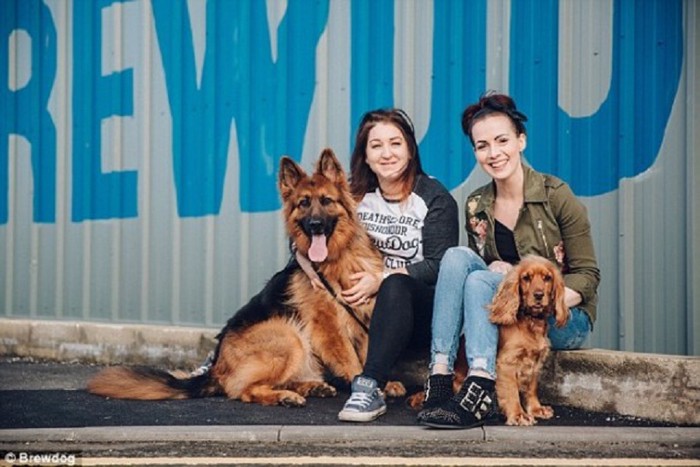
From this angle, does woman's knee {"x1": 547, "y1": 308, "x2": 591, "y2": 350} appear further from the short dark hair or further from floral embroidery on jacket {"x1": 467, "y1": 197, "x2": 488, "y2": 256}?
the short dark hair

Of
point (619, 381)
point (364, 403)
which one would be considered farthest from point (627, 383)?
point (364, 403)

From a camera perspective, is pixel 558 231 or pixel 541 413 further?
pixel 558 231

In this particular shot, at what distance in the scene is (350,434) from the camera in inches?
169

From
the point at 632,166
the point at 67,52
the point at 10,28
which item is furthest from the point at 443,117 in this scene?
the point at 10,28

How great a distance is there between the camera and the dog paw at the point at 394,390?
532 centimetres

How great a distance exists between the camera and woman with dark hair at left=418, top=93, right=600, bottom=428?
4.41 m

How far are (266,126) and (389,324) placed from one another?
2570 millimetres

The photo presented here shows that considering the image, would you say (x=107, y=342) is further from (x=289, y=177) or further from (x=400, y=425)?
(x=400, y=425)

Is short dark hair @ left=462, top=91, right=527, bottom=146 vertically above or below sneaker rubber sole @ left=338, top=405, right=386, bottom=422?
above

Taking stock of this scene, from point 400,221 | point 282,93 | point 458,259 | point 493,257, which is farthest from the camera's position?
point 282,93

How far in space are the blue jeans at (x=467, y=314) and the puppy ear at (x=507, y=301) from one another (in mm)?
55

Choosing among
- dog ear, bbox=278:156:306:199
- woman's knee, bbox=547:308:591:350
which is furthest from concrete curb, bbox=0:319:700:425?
dog ear, bbox=278:156:306:199

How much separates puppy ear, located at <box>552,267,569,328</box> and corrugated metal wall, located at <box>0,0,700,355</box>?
166 centimetres

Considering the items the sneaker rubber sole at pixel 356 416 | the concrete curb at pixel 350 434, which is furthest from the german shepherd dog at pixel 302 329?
the concrete curb at pixel 350 434
